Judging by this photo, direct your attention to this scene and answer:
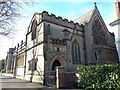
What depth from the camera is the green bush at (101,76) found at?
7243 mm

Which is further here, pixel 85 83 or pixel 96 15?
pixel 96 15

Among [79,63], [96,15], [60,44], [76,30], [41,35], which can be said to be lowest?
[79,63]

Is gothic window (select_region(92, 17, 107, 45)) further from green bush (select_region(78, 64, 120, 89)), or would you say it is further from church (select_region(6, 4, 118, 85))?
green bush (select_region(78, 64, 120, 89))

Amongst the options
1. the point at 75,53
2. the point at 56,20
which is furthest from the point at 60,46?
the point at 56,20

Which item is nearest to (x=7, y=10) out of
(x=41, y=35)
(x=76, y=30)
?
(x=41, y=35)

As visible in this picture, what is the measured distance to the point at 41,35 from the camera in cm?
1508

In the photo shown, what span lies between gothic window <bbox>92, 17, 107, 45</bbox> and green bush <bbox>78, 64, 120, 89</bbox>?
14.0 meters

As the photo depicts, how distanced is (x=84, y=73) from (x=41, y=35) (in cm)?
889

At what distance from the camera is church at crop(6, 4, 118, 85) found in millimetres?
14109

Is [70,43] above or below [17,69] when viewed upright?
above

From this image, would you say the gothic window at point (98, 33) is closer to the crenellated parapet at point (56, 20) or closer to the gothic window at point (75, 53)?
the crenellated parapet at point (56, 20)

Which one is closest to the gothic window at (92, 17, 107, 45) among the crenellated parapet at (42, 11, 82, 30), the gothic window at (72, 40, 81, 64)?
the crenellated parapet at (42, 11, 82, 30)

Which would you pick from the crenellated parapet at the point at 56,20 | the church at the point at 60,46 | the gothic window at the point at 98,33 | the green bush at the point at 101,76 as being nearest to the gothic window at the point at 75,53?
the church at the point at 60,46

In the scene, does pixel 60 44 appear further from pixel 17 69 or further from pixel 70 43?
pixel 17 69
